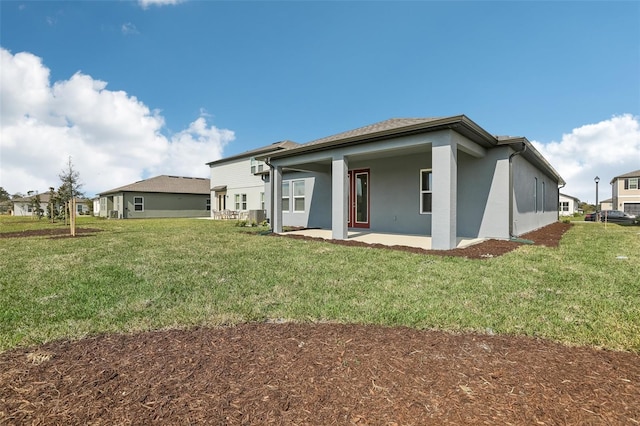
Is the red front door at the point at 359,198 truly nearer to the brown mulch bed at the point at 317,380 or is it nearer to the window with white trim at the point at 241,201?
the brown mulch bed at the point at 317,380

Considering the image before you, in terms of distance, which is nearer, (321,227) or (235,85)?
(321,227)

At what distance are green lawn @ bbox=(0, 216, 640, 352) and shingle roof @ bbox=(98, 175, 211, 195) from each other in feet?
88.4

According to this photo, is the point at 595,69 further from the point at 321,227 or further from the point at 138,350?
the point at 138,350

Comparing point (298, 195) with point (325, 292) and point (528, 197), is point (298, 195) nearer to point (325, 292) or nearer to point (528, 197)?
point (528, 197)

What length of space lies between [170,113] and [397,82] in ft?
42.0

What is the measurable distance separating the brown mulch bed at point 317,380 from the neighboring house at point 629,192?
49.6 m

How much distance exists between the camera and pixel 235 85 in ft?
49.2

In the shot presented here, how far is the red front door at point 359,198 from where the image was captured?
39.9ft

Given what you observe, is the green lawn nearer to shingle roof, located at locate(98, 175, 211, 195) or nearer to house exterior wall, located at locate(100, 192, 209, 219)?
house exterior wall, located at locate(100, 192, 209, 219)

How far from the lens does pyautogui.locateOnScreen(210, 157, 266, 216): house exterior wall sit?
24.4m

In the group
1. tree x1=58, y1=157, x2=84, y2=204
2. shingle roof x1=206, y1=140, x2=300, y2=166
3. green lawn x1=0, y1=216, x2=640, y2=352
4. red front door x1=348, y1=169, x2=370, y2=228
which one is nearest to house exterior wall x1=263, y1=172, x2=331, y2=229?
red front door x1=348, y1=169, x2=370, y2=228

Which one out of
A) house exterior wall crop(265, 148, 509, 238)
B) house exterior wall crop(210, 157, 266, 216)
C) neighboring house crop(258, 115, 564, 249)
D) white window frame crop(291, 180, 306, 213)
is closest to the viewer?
neighboring house crop(258, 115, 564, 249)

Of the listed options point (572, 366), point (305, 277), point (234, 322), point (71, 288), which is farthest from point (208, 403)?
point (71, 288)

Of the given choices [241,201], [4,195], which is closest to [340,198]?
[241,201]
